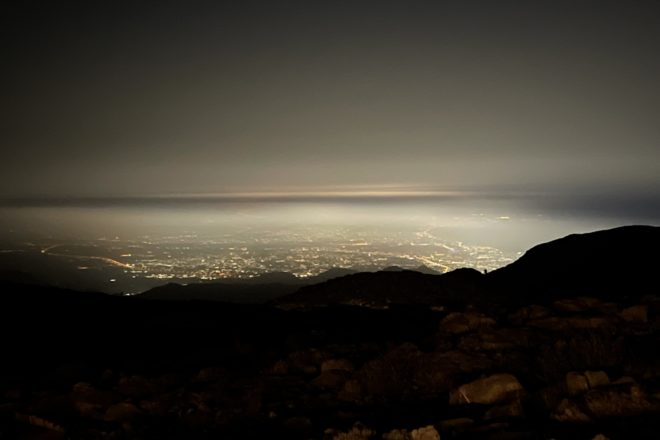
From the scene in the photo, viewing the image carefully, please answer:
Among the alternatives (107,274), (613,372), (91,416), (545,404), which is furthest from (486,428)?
(107,274)

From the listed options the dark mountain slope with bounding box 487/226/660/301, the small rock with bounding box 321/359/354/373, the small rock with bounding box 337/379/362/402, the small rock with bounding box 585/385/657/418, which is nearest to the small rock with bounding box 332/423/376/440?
the small rock with bounding box 337/379/362/402

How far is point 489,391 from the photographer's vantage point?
6.18m

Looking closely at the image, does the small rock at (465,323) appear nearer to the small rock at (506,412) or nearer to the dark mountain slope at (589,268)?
the small rock at (506,412)

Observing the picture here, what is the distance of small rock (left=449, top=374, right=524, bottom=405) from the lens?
20.1 feet

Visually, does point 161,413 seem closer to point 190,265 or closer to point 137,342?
point 137,342

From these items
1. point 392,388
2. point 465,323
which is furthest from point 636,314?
point 392,388

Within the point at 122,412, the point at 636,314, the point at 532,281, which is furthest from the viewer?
the point at 532,281

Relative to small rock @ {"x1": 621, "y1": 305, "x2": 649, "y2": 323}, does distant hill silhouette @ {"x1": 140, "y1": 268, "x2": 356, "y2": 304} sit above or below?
below

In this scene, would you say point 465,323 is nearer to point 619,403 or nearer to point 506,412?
point 506,412

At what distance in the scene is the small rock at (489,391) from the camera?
241 inches

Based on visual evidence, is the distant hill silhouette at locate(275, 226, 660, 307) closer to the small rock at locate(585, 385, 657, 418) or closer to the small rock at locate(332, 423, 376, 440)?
the small rock at locate(332, 423, 376, 440)

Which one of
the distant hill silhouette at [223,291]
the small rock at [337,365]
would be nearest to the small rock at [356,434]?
the small rock at [337,365]

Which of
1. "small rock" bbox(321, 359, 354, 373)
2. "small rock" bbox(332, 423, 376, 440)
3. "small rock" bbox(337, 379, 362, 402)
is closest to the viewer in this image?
"small rock" bbox(332, 423, 376, 440)

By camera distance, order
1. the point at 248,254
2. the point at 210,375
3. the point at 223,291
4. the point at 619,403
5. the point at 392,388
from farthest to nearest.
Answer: the point at 248,254
the point at 223,291
the point at 210,375
the point at 392,388
the point at 619,403
